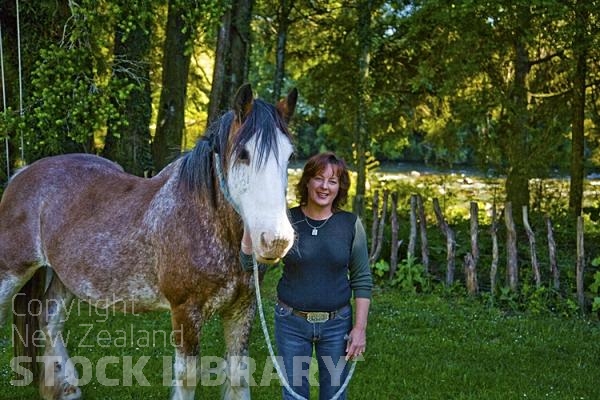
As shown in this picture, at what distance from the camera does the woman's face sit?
10.8 feet

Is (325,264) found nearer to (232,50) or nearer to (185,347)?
(185,347)

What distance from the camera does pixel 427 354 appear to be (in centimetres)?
610

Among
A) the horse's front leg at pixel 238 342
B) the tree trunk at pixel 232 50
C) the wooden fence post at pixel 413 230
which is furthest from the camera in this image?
the tree trunk at pixel 232 50

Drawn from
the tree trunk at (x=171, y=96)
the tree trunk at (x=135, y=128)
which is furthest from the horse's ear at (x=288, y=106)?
the tree trunk at (x=171, y=96)

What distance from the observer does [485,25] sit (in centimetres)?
1066

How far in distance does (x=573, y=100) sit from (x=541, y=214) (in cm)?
217

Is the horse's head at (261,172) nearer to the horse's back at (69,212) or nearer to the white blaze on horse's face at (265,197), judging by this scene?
the white blaze on horse's face at (265,197)

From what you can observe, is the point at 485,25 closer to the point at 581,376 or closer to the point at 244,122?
the point at 581,376

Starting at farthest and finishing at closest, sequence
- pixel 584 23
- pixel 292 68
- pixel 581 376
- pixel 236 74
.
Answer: pixel 292 68
pixel 236 74
pixel 584 23
pixel 581 376

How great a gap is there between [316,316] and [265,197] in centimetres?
73

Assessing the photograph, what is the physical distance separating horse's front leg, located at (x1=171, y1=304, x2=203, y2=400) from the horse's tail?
157cm

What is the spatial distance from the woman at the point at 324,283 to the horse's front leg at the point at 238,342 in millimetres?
449

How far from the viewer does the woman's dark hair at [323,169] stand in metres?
3.32

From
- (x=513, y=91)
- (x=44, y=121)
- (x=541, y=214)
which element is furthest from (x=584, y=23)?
(x=44, y=121)
